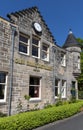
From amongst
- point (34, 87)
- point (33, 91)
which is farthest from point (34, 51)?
point (33, 91)

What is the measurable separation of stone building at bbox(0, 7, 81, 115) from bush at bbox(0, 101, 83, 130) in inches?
121

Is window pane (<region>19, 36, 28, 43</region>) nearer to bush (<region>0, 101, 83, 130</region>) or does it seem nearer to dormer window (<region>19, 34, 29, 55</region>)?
dormer window (<region>19, 34, 29, 55</region>)

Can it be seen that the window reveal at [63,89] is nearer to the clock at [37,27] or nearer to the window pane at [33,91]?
the window pane at [33,91]

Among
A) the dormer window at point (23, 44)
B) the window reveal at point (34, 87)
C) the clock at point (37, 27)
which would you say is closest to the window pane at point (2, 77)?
the dormer window at point (23, 44)

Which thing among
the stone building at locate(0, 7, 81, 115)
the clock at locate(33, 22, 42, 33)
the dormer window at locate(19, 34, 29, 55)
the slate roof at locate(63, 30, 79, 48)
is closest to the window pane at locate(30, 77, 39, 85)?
the stone building at locate(0, 7, 81, 115)

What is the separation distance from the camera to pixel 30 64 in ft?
53.9

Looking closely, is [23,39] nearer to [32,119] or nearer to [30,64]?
[30,64]

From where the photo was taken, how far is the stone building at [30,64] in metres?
14.1

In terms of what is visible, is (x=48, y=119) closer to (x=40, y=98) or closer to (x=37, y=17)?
(x=40, y=98)

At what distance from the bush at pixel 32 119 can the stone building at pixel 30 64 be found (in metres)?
3.06

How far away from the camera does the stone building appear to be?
14.1 m

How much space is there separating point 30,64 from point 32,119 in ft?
21.3

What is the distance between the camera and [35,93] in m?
17.2

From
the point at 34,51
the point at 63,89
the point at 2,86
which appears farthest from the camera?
the point at 63,89
